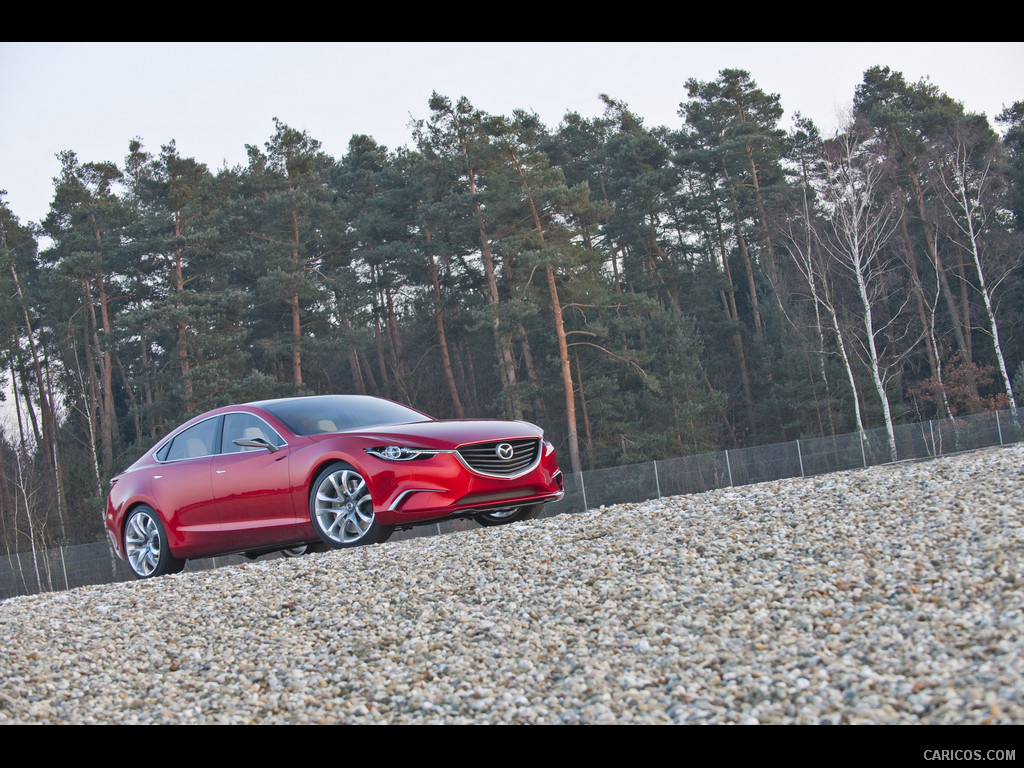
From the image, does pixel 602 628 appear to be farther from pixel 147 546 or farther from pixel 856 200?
pixel 856 200

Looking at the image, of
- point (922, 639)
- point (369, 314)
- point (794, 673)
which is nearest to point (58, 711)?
point (794, 673)

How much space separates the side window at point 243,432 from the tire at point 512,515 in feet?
6.64

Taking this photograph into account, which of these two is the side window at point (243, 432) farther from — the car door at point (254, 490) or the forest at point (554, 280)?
the forest at point (554, 280)

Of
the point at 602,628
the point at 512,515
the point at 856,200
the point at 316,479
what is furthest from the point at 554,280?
the point at 602,628

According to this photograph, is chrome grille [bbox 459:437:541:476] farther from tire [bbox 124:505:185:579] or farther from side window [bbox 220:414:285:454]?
tire [bbox 124:505:185:579]

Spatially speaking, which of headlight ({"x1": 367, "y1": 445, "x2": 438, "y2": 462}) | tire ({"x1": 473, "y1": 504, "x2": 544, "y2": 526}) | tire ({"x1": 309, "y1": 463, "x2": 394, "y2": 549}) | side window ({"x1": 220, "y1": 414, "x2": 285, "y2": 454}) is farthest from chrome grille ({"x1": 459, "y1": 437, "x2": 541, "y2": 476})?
side window ({"x1": 220, "y1": 414, "x2": 285, "y2": 454})

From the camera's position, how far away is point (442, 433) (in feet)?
26.9

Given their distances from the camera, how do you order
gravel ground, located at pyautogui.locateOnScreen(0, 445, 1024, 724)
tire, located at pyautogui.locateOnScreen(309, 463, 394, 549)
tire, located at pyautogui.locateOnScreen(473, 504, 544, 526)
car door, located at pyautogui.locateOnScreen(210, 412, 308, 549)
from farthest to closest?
tire, located at pyautogui.locateOnScreen(473, 504, 544, 526)
car door, located at pyautogui.locateOnScreen(210, 412, 308, 549)
tire, located at pyautogui.locateOnScreen(309, 463, 394, 549)
gravel ground, located at pyautogui.locateOnScreen(0, 445, 1024, 724)

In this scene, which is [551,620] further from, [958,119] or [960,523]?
[958,119]

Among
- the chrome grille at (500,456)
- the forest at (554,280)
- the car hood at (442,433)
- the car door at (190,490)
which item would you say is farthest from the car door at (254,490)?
the forest at (554,280)

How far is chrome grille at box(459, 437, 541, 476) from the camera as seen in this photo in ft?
26.8

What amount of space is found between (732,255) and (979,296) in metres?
11.8

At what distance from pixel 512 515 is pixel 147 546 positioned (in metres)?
3.55

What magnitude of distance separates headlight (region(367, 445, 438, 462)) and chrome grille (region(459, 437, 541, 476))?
12.2 inches
